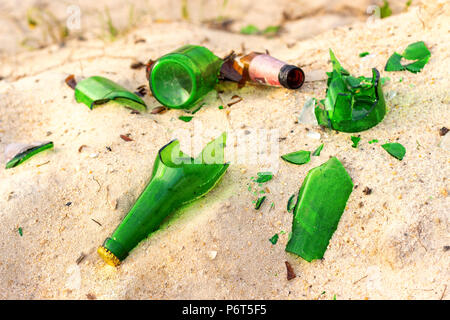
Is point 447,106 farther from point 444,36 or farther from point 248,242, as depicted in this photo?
point 248,242

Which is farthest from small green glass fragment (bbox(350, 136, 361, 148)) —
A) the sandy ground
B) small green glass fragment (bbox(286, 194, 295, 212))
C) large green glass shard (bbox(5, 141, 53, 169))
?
large green glass shard (bbox(5, 141, 53, 169))

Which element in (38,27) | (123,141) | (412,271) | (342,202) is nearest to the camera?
(412,271)

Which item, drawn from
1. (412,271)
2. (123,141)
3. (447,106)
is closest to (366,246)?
(412,271)

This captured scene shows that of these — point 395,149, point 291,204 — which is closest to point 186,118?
point 291,204

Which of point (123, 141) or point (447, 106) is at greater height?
point (447, 106)

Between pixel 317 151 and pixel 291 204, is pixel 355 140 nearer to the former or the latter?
pixel 317 151

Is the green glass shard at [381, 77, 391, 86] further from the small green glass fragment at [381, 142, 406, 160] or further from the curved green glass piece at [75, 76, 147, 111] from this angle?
the curved green glass piece at [75, 76, 147, 111]

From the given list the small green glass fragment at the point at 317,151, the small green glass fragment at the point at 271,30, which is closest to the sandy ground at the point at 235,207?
the small green glass fragment at the point at 317,151

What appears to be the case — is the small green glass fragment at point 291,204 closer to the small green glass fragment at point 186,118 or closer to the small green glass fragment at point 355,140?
the small green glass fragment at point 355,140
